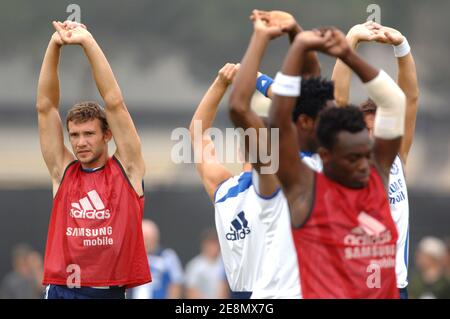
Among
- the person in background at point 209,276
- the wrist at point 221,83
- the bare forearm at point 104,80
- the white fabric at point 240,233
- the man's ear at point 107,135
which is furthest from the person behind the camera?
the person in background at point 209,276

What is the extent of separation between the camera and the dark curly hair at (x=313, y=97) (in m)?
6.91

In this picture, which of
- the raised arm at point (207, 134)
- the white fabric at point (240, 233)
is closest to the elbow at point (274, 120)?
the white fabric at point (240, 233)

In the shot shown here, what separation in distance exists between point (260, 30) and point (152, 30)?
47.3 feet

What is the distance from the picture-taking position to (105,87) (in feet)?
27.2

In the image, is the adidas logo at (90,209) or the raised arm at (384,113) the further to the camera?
the adidas logo at (90,209)

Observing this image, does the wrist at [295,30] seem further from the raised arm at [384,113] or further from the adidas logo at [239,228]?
the adidas logo at [239,228]

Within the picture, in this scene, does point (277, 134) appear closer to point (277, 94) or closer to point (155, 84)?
point (277, 94)

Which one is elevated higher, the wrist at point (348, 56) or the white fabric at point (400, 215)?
the wrist at point (348, 56)

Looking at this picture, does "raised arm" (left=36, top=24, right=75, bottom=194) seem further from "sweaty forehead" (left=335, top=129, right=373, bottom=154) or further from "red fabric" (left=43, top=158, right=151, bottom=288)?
"sweaty forehead" (left=335, top=129, right=373, bottom=154)

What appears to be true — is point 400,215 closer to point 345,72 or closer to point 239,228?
point 345,72

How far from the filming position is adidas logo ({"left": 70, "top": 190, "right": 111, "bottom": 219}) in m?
8.23

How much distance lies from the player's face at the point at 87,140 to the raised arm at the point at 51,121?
0.46ft

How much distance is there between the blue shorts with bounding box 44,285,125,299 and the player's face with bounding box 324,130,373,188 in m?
2.51
